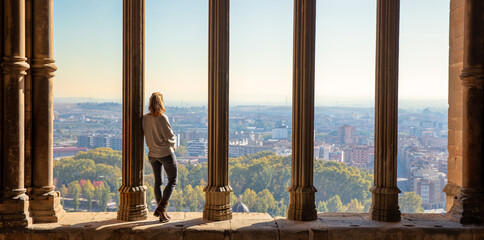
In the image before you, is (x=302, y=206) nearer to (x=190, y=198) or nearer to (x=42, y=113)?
(x=190, y=198)

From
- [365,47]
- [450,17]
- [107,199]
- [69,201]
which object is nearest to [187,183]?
[107,199]

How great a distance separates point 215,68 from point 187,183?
10.9 feet

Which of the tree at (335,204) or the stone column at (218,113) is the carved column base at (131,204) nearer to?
the stone column at (218,113)

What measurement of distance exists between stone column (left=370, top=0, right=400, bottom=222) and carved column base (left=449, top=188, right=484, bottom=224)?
1.29 meters

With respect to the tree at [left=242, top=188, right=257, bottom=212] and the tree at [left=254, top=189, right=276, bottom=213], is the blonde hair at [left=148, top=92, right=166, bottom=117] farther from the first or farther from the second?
the tree at [left=254, top=189, right=276, bottom=213]

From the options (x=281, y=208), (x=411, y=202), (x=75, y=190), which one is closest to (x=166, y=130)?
(x=75, y=190)

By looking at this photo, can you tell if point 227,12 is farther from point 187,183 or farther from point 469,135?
point 469,135

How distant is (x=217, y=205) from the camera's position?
10555mm

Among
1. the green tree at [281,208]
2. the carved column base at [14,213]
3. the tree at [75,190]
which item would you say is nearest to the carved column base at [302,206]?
the green tree at [281,208]

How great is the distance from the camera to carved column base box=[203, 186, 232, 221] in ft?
34.5

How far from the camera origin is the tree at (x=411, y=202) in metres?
13.6

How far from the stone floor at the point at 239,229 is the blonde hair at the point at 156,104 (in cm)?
227

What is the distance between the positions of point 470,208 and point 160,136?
676cm

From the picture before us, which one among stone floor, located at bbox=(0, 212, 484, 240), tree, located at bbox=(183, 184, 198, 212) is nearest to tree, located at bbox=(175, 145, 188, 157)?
tree, located at bbox=(183, 184, 198, 212)
